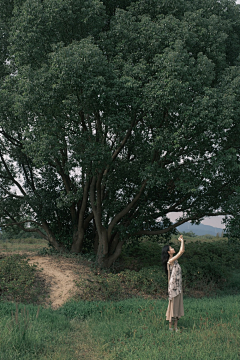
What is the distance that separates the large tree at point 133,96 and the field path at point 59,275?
1513 millimetres

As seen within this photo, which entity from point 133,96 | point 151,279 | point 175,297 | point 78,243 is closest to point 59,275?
point 78,243

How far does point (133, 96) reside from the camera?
1014cm

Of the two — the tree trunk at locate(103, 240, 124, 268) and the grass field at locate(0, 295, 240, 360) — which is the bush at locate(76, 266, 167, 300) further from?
the grass field at locate(0, 295, 240, 360)

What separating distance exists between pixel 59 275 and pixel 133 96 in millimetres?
7075

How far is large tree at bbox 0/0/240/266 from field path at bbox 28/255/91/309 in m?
1.51

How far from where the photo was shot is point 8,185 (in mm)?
16312

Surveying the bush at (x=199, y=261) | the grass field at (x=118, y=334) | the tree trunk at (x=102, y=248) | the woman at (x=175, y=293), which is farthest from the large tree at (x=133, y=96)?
the grass field at (x=118, y=334)

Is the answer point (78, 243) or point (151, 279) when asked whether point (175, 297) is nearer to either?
point (151, 279)

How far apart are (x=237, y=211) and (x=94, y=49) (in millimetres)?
7313

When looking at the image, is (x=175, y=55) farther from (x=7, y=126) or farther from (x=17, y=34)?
(x=7, y=126)

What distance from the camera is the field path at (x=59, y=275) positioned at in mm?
10219

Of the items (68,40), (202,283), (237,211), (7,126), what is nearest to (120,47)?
(68,40)

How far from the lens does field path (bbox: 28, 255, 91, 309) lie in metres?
10.2

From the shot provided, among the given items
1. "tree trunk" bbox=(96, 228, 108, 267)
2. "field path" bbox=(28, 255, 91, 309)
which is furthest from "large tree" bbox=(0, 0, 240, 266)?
"field path" bbox=(28, 255, 91, 309)
